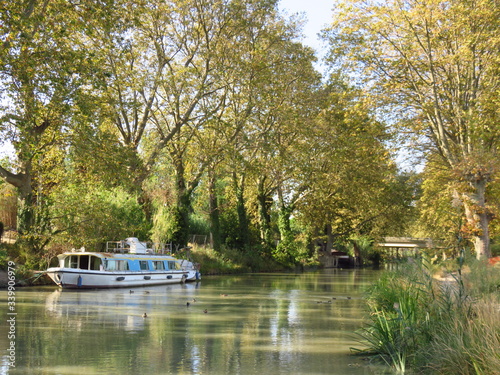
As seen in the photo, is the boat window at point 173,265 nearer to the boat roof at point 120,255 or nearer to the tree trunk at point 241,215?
the boat roof at point 120,255

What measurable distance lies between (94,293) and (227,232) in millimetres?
28185

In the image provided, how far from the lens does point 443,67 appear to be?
28.2 meters

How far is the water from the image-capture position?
10663 mm

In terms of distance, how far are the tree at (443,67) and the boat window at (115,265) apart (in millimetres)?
15761

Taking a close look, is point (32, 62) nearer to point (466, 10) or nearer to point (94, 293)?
point (94, 293)

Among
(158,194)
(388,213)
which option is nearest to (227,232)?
(158,194)

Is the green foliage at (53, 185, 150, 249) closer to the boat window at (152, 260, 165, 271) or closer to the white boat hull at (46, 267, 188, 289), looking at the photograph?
the white boat hull at (46, 267, 188, 289)

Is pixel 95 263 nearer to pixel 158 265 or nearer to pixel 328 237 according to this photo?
pixel 158 265

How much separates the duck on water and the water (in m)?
3.93

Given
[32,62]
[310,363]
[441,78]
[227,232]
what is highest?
[441,78]

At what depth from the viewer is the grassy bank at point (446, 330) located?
8.10 meters

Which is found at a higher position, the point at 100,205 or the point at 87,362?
the point at 100,205

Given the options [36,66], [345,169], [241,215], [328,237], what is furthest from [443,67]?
[328,237]

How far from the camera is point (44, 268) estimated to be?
101 ft
